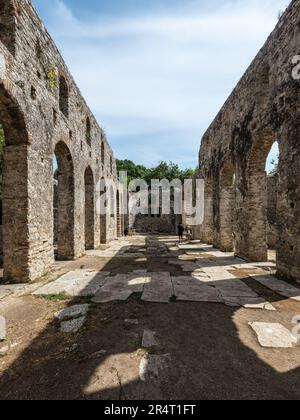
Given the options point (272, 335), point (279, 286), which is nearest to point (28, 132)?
point (272, 335)

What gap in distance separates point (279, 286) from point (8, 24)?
872 cm

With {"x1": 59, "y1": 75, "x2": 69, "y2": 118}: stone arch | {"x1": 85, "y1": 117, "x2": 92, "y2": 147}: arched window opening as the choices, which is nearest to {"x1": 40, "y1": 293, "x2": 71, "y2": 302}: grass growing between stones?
{"x1": 59, "y1": 75, "x2": 69, "y2": 118}: stone arch

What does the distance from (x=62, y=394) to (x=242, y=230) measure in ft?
28.8

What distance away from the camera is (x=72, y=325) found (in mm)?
3846

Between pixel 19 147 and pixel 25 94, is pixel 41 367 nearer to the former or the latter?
pixel 19 147

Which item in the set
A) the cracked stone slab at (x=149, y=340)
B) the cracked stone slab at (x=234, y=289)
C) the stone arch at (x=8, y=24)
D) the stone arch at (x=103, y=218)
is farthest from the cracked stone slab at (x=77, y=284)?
the stone arch at (x=103, y=218)

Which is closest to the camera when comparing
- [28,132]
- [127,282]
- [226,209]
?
[127,282]

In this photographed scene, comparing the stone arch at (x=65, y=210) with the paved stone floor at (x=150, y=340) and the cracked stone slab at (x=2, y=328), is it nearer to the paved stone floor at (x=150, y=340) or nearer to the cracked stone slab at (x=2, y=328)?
the paved stone floor at (x=150, y=340)

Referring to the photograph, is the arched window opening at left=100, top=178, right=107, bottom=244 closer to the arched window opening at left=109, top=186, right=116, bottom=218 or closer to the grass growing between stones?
the arched window opening at left=109, top=186, right=116, bottom=218

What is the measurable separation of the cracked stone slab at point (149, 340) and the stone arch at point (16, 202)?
3963 mm

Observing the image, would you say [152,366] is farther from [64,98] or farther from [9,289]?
[64,98]

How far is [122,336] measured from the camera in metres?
3.47

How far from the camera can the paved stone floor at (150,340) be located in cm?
245

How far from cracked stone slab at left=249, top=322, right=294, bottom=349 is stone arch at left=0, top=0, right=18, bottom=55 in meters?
7.43
